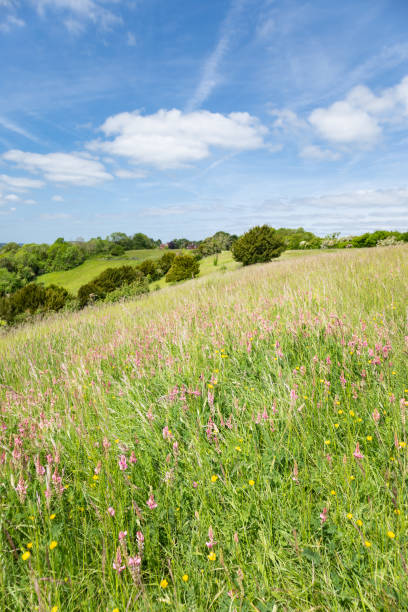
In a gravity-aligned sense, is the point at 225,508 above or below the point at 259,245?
below

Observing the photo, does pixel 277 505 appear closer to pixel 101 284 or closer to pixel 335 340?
pixel 335 340

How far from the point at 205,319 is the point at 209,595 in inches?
157

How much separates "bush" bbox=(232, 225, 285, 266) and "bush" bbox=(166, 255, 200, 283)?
7.01 metres

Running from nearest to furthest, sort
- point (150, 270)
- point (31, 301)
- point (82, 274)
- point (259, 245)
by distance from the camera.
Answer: point (31, 301), point (259, 245), point (150, 270), point (82, 274)

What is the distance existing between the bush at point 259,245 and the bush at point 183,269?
7.01m

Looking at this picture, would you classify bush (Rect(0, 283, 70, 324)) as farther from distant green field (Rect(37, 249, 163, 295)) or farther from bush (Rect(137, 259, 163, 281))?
distant green field (Rect(37, 249, 163, 295))

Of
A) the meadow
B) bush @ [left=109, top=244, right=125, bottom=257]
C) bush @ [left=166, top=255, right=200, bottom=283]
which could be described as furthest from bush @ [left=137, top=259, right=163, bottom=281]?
bush @ [left=109, top=244, right=125, bottom=257]

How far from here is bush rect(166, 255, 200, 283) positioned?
117 ft

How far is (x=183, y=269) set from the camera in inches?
1427

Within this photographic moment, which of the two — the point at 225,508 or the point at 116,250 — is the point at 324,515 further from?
the point at 116,250

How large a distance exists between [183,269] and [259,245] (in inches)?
419

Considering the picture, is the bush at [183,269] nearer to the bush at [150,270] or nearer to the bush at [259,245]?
the bush at [259,245]

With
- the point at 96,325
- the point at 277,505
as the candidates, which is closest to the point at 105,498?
the point at 277,505

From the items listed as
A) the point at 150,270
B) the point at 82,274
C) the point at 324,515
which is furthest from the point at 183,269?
the point at 82,274
